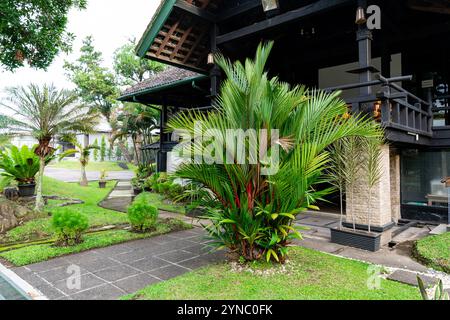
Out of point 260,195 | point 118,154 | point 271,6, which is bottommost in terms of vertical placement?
point 260,195

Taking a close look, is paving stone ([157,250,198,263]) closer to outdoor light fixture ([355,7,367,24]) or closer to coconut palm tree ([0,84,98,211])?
outdoor light fixture ([355,7,367,24])

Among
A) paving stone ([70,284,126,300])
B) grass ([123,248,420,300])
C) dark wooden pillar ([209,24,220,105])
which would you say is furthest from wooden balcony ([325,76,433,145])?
paving stone ([70,284,126,300])

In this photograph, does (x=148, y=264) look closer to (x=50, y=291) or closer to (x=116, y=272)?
(x=116, y=272)

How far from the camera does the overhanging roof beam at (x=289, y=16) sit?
6.53 m

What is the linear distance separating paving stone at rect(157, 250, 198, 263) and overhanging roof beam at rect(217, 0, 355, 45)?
5.64 metres

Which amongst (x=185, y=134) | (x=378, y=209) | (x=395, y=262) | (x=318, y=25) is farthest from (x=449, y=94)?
(x=185, y=134)

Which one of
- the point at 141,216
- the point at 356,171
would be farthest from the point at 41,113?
the point at 356,171

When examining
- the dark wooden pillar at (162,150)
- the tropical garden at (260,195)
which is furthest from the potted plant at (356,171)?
the dark wooden pillar at (162,150)

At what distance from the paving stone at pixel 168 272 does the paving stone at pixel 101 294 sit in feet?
2.20

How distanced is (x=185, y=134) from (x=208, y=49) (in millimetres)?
5605

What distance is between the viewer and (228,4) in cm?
849

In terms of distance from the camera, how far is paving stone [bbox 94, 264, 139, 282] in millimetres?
4402

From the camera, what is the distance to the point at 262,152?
14.1 ft

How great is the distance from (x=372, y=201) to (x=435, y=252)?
1.30 m
